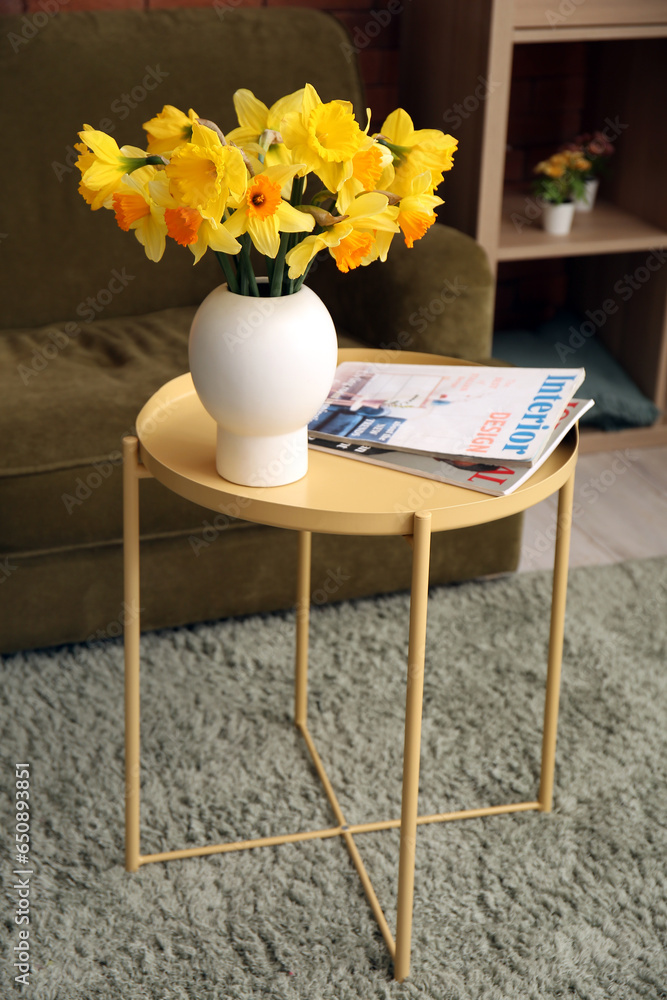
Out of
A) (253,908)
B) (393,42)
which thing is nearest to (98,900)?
(253,908)

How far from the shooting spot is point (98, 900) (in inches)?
48.6

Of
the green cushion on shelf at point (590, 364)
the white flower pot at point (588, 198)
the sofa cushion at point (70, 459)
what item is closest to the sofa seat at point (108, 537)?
the sofa cushion at point (70, 459)

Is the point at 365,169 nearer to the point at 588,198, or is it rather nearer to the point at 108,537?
the point at 108,537

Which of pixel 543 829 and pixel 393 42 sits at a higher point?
pixel 393 42

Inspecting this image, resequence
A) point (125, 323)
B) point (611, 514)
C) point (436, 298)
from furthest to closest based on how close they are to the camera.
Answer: point (611, 514), point (125, 323), point (436, 298)

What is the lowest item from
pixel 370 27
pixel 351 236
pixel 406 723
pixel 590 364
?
pixel 590 364

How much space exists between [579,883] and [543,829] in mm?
95

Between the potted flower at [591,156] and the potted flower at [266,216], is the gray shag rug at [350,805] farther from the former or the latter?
the potted flower at [591,156]

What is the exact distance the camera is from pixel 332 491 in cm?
106

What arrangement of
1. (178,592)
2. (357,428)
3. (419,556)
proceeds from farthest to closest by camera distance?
(178,592) → (357,428) → (419,556)

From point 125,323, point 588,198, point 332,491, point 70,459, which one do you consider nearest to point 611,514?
point 588,198

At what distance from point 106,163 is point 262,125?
0.15 metres

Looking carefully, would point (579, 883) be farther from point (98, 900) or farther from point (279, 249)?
point (279, 249)

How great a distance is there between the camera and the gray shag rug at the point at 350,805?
116cm
